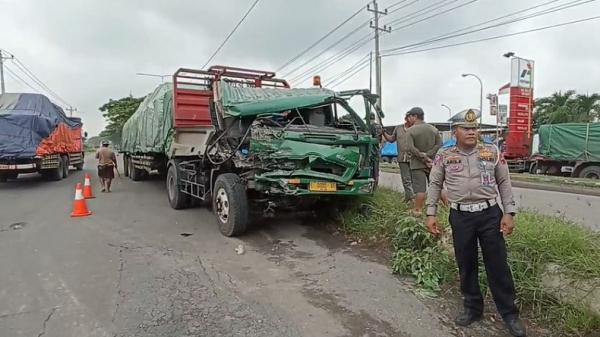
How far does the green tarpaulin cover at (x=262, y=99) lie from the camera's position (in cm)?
672

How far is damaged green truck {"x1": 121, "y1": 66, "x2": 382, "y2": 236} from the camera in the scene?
6066mm

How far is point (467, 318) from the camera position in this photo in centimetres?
354

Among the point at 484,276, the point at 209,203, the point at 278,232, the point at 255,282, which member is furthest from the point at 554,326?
the point at 209,203

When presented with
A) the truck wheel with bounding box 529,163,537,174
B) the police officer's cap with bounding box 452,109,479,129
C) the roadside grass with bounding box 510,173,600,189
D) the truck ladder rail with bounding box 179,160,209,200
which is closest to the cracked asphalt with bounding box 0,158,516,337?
the truck ladder rail with bounding box 179,160,209,200

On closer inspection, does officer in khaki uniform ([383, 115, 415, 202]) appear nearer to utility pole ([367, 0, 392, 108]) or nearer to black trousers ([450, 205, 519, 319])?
black trousers ([450, 205, 519, 319])

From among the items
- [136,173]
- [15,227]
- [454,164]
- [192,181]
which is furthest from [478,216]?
[136,173]

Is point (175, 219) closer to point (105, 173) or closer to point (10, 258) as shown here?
point (10, 258)

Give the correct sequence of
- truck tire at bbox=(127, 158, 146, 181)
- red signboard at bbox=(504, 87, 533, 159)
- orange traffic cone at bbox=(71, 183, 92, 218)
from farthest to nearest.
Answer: red signboard at bbox=(504, 87, 533, 159) → truck tire at bbox=(127, 158, 146, 181) → orange traffic cone at bbox=(71, 183, 92, 218)

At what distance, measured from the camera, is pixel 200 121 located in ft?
30.1

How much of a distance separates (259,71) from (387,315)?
24.0 ft

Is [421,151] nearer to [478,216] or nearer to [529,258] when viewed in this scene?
[529,258]

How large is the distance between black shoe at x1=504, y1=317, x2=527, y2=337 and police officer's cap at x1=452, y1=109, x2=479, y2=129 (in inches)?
59.2

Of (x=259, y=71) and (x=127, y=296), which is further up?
(x=259, y=71)

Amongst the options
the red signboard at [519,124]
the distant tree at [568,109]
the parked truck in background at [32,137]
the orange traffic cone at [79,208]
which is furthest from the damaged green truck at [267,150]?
the distant tree at [568,109]
